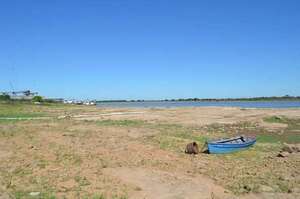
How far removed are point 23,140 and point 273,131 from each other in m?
21.6

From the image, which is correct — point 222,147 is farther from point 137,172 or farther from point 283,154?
point 137,172

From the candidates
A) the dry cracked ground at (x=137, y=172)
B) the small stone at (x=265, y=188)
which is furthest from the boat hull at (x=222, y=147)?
the small stone at (x=265, y=188)

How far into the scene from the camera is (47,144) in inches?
882

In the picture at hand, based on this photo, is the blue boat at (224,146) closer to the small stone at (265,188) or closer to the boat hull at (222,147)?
the boat hull at (222,147)

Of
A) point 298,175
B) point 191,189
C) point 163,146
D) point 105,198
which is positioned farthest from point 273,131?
point 105,198

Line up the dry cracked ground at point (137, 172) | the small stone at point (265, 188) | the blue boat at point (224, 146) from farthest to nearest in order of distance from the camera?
the blue boat at point (224, 146) → the small stone at point (265, 188) → the dry cracked ground at point (137, 172)

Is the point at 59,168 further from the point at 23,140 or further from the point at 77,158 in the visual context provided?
the point at 23,140

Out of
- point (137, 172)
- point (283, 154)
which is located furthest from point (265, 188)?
point (283, 154)

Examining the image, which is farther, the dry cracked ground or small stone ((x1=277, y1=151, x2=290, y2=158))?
small stone ((x1=277, y1=151, x2=290, y2=158))

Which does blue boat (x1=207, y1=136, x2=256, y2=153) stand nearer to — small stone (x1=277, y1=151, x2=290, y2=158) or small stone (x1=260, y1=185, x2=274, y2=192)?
small stone (x1=277, y1=151, x2=290, y2=158)

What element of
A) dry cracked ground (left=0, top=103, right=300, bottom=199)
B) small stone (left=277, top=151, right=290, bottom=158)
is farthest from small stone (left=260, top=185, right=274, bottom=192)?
small stone (left=277, top=151, right=290, bottom=158)

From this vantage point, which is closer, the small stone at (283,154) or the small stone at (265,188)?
the small stone at (265,188)

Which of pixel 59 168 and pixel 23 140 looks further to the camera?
pixel 23 140

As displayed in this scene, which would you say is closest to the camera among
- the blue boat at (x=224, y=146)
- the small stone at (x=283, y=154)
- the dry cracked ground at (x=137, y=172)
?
the dry cracked ground at (x=137, y=172)
